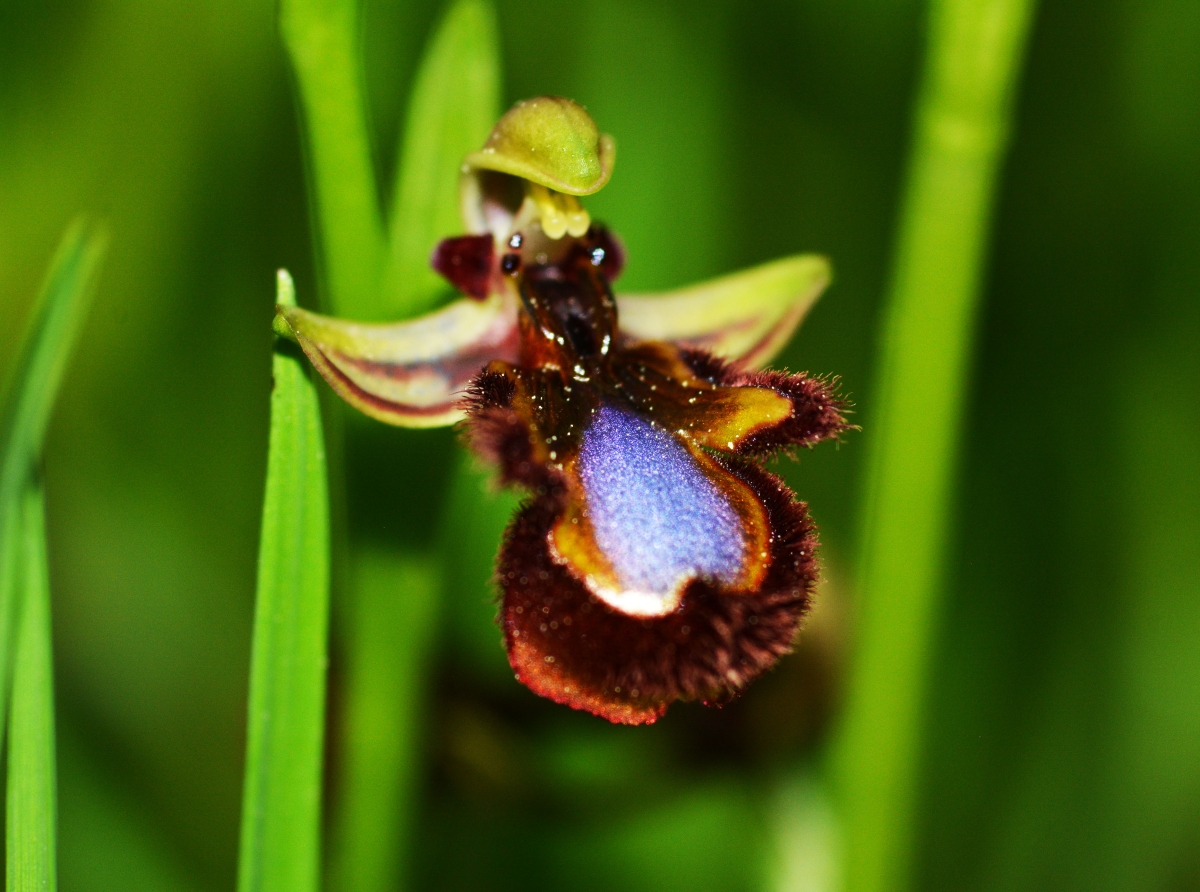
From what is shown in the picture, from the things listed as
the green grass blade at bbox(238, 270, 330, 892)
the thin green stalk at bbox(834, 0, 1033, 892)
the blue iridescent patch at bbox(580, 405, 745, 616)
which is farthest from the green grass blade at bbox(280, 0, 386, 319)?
the thin green stalk at bbox(834, 0, 1033, 892)

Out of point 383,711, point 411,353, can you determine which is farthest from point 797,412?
point 383,711

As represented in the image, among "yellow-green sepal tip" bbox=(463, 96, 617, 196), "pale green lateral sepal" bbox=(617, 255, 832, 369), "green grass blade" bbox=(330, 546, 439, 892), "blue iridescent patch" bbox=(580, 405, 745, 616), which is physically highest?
"yellow-green sepal tip" bbox=(463, 96, 617, 196)

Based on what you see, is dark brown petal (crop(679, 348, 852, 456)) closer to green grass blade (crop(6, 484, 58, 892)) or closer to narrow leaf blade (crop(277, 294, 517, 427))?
narrow leaf blade (crop(277, 294, 517, 427))

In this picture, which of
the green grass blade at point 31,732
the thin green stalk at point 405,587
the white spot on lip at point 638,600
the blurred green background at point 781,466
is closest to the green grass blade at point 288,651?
the green grass blade at point 31,732

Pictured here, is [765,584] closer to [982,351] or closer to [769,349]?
[769,349]

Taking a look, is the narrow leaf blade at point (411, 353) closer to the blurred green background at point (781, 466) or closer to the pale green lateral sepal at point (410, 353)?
the pale green lateral sepal at point (410, 353)

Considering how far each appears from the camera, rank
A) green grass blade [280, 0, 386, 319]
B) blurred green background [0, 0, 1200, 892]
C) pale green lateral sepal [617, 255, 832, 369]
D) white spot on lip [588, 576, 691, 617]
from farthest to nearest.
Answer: blurred green background [0, 0, 1200, 892], pale green lateral sepal [617, 255, 832, 369], green grass blade [280, 0, 386, 319], white spot on lip [588, 576, 691, 617]

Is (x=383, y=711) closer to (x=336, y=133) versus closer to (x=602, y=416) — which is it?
(x=602, y=416)
